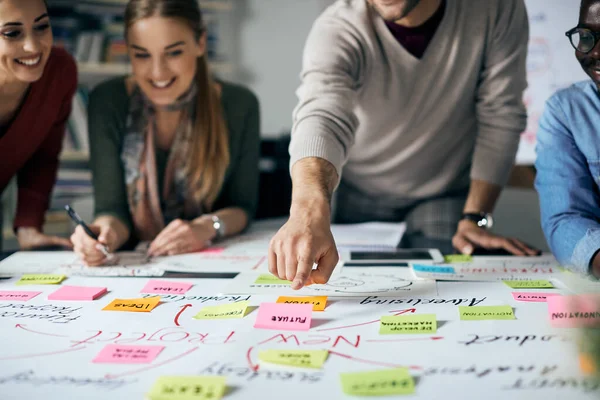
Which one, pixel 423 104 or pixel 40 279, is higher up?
pixel 423 104

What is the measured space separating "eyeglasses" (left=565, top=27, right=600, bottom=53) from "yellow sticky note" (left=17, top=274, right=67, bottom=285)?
0.89 meters

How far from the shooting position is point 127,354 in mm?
630

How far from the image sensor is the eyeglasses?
0.86 meters

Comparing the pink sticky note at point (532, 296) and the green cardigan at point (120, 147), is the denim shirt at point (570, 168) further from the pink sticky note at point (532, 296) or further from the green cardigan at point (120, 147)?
the green cardigan at point (120, 147)

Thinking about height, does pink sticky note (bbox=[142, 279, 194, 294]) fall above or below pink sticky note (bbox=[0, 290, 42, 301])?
below

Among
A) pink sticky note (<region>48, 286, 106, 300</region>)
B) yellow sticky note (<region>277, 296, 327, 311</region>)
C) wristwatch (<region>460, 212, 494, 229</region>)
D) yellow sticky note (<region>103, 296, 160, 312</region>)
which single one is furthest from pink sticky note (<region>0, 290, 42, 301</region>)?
wristwatch (<region>460, 212, 494, 229</region>)

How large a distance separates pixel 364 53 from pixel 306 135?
31 centimetres

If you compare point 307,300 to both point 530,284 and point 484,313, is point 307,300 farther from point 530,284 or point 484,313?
point 530,284

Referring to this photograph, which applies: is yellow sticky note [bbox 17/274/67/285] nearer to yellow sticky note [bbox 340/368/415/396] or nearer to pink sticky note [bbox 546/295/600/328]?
yellow sticky note [bbox 340/368/415/396]

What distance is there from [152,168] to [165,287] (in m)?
0.55

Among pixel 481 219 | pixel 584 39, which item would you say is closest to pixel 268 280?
pixel 481 219

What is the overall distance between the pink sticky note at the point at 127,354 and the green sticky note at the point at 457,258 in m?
0.55

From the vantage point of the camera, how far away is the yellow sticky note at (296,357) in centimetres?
60

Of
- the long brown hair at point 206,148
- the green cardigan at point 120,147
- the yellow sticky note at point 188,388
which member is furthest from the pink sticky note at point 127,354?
the long brown hair at point 206,148
